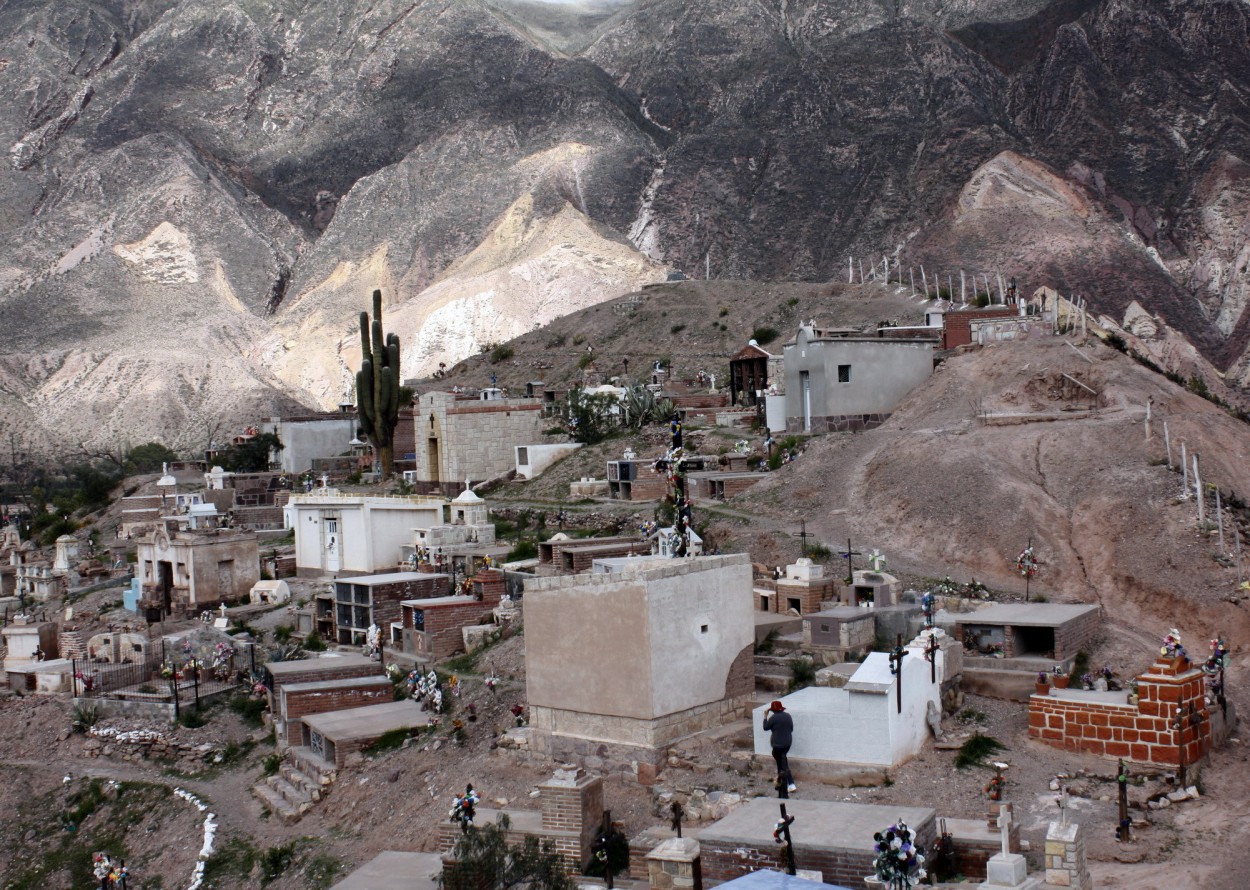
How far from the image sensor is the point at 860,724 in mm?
15469

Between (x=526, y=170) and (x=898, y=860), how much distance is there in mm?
84689

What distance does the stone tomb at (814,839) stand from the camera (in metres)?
12.0

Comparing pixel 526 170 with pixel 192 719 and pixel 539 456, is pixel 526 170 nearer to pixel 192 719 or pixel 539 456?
pixel 539 456

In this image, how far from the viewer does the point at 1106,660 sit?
1922 centimetres

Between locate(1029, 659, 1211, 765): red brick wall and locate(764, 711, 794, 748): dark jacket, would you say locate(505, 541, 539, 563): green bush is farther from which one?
locate(1029, 659, 1211, 765): red brick wall

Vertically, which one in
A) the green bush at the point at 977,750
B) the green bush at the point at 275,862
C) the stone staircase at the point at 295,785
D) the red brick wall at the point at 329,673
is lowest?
the green bush at the point at 275,862

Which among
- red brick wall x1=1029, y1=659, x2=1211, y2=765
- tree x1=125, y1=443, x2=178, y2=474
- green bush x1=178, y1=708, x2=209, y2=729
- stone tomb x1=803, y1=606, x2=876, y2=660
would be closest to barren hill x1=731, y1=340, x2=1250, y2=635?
stone tomb x1=803, y1=606, x2=876, y2=660

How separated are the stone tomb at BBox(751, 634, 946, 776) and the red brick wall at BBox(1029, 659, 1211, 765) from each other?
159 cm

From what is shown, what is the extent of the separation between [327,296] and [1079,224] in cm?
4280

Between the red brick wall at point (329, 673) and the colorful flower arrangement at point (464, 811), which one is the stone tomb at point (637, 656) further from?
the red brick wall at point (329, 673)

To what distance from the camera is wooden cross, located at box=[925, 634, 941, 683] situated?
54.3 ft

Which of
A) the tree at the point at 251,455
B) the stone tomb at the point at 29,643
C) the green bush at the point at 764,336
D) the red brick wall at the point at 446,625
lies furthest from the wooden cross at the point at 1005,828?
the green bush at the point at 764,336

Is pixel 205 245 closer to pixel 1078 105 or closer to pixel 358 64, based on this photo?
pixel 358 64

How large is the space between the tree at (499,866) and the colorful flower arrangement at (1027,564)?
38.8 feet
